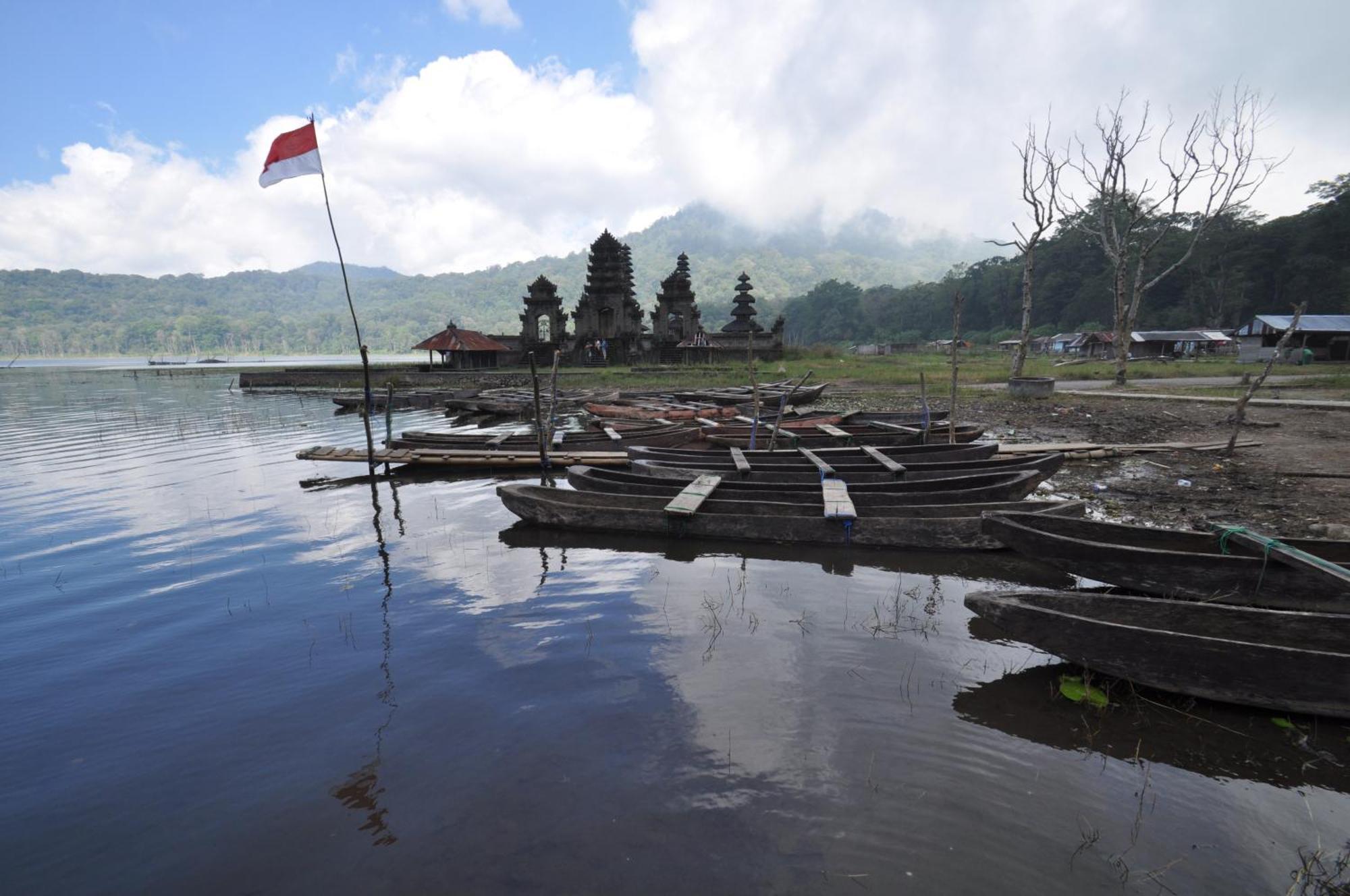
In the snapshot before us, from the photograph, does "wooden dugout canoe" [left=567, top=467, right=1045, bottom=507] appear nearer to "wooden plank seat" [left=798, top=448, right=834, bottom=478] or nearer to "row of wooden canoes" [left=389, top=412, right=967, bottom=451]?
"wooden plank seat" [left=798, top=448, right=834, bottom=478]

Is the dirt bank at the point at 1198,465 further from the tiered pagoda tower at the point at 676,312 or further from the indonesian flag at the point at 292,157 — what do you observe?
the tiered pagoda tower at the point at 676,312

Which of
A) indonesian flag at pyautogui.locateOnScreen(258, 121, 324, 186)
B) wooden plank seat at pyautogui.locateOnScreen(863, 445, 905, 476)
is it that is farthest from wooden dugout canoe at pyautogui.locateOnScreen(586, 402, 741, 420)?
indonesian flag at pyautogui.locateOnScreen(258, 121, 324, 186)

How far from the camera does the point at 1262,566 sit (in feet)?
15.9

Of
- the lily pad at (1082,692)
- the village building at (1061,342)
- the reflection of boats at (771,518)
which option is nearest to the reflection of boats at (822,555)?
the reflection of boats at (771,518)

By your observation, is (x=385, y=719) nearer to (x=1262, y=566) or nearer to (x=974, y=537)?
(x=974, y=537)

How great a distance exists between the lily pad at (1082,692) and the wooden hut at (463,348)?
46.2m

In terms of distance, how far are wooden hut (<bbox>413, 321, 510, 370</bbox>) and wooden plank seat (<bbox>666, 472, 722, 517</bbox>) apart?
4087 cm

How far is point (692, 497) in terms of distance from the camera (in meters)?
8.36

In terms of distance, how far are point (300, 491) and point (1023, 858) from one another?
44.8 feet

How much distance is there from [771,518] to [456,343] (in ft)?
142

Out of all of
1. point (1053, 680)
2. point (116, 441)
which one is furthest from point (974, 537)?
point (116, 441)

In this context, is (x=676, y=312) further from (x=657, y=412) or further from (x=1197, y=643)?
(x=1197, y=643)

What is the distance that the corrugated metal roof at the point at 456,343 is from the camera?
45594mm

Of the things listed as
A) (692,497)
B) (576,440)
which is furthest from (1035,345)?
(692,497)
